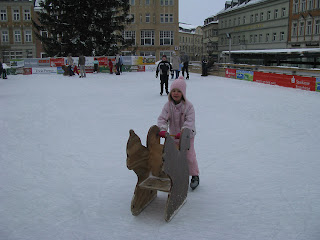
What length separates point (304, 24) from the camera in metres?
34.5

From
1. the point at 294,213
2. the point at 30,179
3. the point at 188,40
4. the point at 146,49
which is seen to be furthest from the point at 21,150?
the point at 188,40

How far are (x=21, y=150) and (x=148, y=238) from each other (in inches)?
145

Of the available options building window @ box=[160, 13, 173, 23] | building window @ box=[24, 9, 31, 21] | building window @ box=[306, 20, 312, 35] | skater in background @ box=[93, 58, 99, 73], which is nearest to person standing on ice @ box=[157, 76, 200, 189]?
skater in background @ box=[93, 58, 99, 73]

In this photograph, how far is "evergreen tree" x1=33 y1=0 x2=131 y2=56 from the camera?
29484 mm

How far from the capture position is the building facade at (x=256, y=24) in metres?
38.6

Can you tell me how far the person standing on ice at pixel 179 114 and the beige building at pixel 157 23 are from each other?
4383 centimetres

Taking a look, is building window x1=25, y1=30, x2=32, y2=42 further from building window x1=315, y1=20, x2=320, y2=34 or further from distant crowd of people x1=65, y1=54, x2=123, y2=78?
building window x1=315, y1=20, x2=320, y2=34

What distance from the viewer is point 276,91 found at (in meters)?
13.4

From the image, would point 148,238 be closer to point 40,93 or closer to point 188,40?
point 40,93

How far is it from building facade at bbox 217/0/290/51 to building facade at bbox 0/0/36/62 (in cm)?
2813

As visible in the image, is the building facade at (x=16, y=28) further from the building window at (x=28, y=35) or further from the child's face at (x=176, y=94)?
the child's face at (x=176, y=94)

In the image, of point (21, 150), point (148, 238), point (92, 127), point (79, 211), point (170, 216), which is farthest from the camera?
point (92, 127)

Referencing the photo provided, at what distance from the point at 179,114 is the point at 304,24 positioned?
35.8 m

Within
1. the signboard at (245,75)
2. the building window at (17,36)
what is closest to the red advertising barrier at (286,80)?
the signboard at (245,75)
